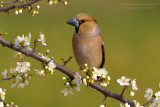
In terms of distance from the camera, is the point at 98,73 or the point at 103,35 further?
the point at 103,35

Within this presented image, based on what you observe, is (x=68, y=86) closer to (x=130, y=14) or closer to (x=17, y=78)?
(x=17, y=78)

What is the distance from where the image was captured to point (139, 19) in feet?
38.7

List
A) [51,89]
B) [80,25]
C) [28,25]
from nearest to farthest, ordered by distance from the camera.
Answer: [80,25] < [51,89] < [28,25]

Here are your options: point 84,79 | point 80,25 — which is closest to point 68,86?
point 84,79

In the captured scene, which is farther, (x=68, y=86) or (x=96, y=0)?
(x=96, y=0)

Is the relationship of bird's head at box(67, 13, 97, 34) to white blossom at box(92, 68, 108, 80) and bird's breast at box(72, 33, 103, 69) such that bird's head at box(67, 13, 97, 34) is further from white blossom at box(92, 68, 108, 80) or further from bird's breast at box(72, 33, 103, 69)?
white blossom at box(92, 68, 108, 80)

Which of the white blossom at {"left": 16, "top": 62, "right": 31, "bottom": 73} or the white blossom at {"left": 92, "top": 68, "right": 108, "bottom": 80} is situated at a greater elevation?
the white blossom at {"left": 92, "top": 68, "right": 108, "bottom": 80}

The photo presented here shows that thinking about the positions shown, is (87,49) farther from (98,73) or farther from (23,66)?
(23,66)

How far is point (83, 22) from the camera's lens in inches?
129

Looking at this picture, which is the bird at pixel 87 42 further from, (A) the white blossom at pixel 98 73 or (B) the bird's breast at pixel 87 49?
(A) the white blossom at pixel 98 73

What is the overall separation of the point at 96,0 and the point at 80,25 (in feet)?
35.2

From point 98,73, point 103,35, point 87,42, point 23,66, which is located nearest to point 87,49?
point 87,42

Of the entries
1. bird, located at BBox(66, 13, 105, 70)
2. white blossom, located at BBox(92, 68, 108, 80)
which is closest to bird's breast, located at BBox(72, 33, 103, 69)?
bird, located at BBox(66, 13, 105, 70)

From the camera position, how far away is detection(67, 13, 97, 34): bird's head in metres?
3.18
